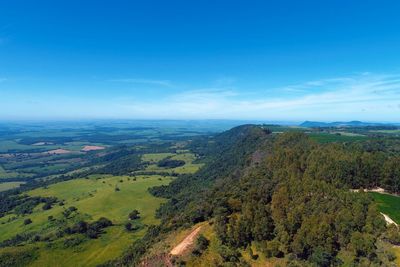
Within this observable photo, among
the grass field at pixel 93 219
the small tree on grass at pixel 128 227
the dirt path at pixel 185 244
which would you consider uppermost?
the dirt path at pixel 185 244

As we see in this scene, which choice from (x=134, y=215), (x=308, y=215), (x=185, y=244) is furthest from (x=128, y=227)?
(x=308, y=215)

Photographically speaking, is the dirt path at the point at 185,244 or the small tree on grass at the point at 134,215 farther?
the small tree on grass at the point at 134,215

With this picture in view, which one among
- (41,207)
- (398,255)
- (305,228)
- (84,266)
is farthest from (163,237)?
(41,207)

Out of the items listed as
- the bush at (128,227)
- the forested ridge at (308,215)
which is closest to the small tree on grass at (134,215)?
the bush at (128,227)

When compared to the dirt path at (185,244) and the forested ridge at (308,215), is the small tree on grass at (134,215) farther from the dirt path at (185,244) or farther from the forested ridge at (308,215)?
the dirt path at (185,244)

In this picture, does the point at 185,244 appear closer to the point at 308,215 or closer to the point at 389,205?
the point at 308,215

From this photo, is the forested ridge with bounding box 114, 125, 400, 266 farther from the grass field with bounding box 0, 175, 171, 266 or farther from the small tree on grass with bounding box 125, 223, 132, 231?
the small tree on grass with bounding box 125, 223, 132, 231
